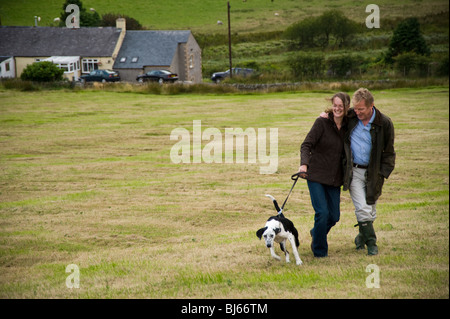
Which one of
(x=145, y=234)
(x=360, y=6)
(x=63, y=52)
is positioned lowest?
(x=145, y=234)

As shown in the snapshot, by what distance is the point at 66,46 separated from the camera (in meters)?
64.2

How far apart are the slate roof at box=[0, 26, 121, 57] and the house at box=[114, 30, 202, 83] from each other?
7.26ft

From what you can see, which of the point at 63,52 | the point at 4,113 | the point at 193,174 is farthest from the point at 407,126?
the point at 63,52

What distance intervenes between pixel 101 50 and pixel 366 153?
6017 cm

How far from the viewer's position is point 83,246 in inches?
390

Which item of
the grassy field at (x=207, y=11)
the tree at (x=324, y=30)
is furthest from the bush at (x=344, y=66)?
the grassy field at (x=207, y=11)

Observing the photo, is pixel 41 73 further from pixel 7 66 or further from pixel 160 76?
pixel 7 66

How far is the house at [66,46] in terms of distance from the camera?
62.6 metres

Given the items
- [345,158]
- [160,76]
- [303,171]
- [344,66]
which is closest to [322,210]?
[303,171]

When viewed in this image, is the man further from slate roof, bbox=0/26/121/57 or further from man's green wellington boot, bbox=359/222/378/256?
slate roof, bbox=0/26/121/57

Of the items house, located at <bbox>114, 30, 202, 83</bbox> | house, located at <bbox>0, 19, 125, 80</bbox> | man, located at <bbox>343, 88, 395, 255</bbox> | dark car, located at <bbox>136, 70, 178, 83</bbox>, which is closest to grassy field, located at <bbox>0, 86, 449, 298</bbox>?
man, located at <bbox>343, 88, 395, 255</bbox>

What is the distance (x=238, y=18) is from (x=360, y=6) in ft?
88.7

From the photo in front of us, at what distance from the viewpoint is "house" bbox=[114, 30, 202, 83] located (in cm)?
6109
